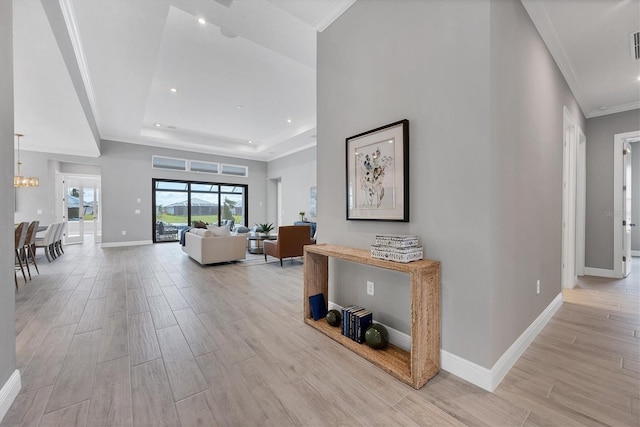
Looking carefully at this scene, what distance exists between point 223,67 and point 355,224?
3.39m

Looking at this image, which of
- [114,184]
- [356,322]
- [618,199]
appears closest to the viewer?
[356,322]

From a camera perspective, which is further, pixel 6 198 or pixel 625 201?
pixel 625 201

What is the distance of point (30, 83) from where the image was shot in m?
3.49

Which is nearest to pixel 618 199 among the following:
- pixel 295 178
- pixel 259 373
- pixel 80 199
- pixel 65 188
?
pixel 259 373

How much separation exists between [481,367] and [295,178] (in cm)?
790

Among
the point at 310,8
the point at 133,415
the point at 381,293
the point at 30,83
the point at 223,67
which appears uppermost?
the point at 223,67

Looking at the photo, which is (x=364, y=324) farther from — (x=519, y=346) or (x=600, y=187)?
(x=600, y=187)

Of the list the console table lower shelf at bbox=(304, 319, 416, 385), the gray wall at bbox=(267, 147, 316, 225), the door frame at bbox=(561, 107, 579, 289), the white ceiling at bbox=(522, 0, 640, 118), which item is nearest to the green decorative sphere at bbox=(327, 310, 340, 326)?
the console table lower shelf at bbox=(304, 319, 416, 385)

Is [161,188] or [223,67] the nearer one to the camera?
[223,67]

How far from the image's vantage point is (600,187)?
4281 millimetres

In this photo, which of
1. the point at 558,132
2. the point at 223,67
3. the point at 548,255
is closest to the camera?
the point at 548,255

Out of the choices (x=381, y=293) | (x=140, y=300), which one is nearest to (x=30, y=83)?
(x=140, y=300)

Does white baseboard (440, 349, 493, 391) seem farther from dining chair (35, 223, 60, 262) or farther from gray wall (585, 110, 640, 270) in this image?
dining chair (35, 223, 60, 262)

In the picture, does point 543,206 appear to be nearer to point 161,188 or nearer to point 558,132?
point 558,132
